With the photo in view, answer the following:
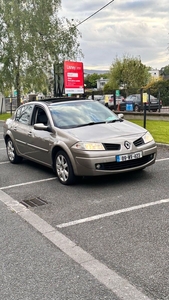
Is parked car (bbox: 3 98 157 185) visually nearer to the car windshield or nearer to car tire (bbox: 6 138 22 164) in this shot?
the car windshield

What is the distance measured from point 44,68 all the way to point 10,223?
914 inches

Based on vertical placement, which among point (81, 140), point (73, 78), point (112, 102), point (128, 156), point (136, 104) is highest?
point (73, 78)

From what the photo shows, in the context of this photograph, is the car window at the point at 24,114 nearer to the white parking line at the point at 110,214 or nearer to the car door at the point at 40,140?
the car door at the point at 40,140

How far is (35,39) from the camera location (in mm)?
26094

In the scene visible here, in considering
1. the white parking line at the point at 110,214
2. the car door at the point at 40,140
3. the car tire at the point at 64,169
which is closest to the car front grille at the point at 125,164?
the car tire at the point at 64,169

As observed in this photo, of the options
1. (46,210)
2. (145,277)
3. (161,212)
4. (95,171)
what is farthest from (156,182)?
(145,277)

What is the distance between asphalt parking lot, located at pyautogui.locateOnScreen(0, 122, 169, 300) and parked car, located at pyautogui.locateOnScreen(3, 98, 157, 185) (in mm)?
366

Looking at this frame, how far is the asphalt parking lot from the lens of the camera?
3201mm

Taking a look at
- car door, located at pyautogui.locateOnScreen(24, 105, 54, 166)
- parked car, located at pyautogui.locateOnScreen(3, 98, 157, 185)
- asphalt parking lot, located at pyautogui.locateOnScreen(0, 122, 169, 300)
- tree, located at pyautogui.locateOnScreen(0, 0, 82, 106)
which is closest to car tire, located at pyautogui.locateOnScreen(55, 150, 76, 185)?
parked car, located at pyautogui.locateOnScreen(3, 98, 157, 185)

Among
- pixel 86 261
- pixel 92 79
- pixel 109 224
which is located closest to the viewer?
pixel 86 261

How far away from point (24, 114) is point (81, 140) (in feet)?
9.41

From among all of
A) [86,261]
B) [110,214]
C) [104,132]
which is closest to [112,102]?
[104,132]

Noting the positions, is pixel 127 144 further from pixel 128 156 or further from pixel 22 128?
pixel 22 128

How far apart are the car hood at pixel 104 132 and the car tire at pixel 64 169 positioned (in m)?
0.45
